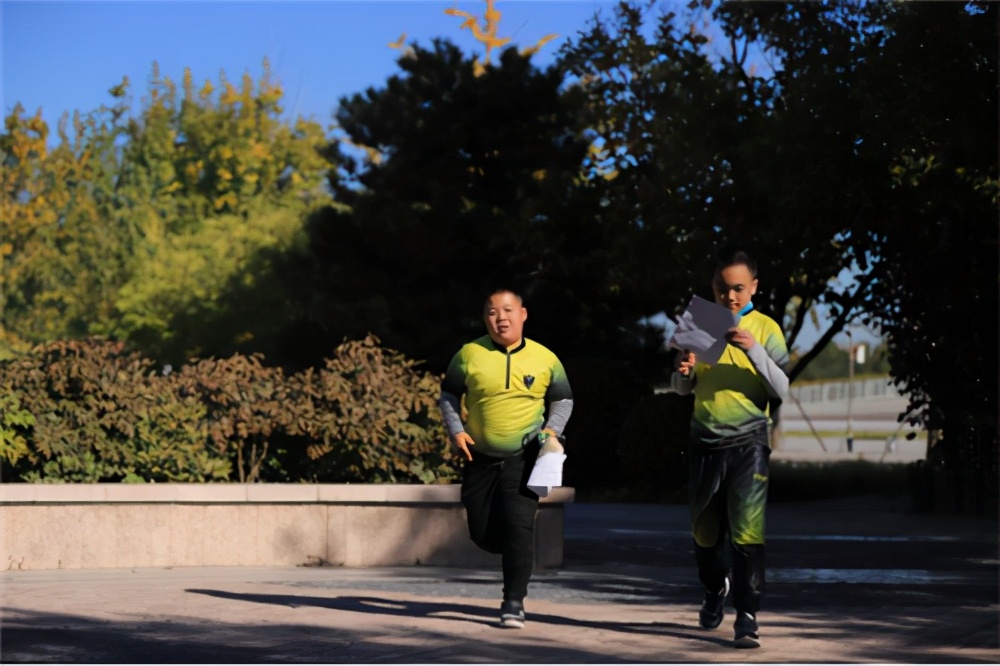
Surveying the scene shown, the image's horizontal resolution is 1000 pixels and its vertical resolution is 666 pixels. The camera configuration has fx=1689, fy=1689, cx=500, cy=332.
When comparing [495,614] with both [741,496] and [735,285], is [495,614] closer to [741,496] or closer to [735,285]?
[741,496]

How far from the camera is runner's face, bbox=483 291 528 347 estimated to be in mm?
8906

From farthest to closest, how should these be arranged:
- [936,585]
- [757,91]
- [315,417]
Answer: [757,91] → [315,417] → [936,585]

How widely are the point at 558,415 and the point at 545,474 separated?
1.28ft

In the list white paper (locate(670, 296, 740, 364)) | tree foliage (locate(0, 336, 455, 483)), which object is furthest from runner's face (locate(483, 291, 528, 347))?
tree foliage (locate(0, 336, 455, 483))

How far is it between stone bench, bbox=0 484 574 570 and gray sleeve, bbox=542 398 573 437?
315 cm

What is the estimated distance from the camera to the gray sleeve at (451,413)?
358 inches

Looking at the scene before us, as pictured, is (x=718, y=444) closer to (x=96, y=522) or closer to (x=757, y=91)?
(x=96, y=522)

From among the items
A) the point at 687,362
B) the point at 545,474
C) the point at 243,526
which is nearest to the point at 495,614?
the point at 545,474

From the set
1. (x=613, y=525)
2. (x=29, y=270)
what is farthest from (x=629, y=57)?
(x=29, y=270)

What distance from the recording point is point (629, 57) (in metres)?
28.0

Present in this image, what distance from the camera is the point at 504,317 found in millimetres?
8906

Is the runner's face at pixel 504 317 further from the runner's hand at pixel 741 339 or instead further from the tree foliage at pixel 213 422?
the tree foliage at pixel 213 422

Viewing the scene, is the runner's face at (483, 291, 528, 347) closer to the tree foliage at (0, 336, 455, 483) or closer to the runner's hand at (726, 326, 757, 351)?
the runner's hand at (726, 326, 757, 351)

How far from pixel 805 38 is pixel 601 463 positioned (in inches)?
268
